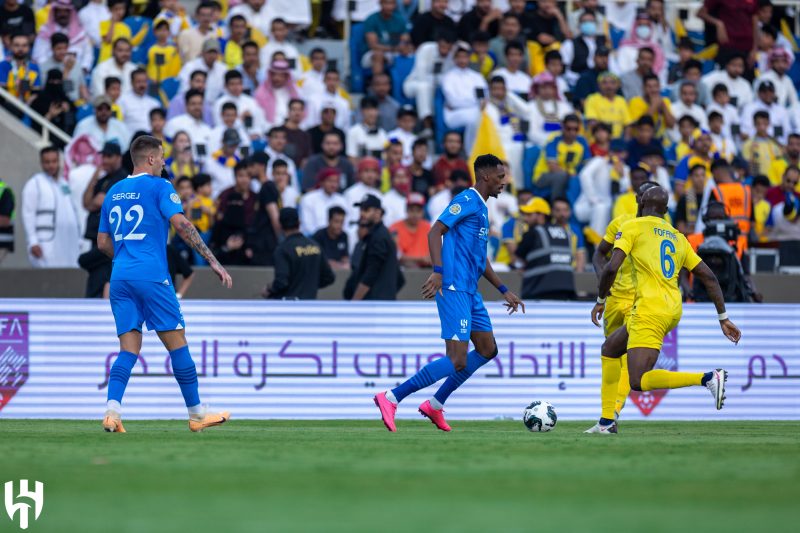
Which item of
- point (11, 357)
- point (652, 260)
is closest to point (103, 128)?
point (11, 357)

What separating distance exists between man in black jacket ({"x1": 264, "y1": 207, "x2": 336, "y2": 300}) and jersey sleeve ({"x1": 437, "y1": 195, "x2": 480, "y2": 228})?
4.37 metres

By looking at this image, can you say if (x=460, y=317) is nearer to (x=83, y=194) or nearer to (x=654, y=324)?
(x=654, y=324)


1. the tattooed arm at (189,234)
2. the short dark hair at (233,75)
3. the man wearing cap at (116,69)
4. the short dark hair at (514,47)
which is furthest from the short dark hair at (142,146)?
the short dark hair at (514,47)

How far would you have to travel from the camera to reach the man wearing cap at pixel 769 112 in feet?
81.5

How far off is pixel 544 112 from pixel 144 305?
1217cm

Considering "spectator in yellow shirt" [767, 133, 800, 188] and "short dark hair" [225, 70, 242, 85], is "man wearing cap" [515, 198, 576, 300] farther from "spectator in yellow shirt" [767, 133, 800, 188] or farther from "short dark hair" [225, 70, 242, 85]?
"spectator in yellow shirt" [767, 133, 800, 188]

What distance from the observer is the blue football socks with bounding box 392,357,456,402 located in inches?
509

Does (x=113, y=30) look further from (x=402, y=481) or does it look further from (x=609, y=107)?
(x=402, y=481)

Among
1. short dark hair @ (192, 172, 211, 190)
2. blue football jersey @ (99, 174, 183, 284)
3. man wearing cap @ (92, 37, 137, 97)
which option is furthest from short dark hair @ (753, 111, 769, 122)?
blue football jersey @ (99, 174, 183, 284)

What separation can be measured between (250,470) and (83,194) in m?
11.3

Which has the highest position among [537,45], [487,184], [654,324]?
[537,45]

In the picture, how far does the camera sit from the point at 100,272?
16984 millimetres

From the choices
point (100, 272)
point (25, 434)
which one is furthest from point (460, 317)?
point (100, 272)

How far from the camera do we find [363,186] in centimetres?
2055
